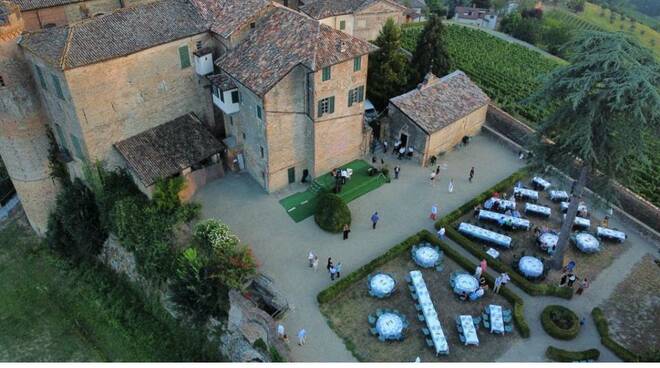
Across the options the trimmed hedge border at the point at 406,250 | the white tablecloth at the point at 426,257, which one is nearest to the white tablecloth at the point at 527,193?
the trimmed hedge border at the point at 406,250

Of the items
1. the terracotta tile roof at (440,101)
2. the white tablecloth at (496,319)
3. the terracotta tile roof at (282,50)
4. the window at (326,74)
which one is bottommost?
the white tablecloth at (496,319)

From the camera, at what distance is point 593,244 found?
122 ft

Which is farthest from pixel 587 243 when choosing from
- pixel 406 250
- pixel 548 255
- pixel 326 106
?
pixel 326 106

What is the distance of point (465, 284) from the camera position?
1331 inches

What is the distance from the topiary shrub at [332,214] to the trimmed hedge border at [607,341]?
17507 mm

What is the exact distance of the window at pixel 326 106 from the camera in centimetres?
3941

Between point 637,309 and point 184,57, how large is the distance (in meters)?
37.1

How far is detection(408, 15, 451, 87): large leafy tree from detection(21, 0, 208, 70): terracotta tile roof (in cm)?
2167

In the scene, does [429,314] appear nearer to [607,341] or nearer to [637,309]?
[607,341]

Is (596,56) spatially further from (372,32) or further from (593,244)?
(372,32)

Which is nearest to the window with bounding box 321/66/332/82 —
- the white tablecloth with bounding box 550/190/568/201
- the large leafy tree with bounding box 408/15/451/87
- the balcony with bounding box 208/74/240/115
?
the balcony with bounding box 208/74/240/115

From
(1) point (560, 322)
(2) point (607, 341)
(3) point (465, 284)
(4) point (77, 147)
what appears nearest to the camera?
(2) point (607, 341)

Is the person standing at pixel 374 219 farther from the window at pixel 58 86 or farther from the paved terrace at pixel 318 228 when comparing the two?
the window at pixel 58 86

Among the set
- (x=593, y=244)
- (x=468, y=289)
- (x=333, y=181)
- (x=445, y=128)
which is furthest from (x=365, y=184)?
(x=593, y=244)
